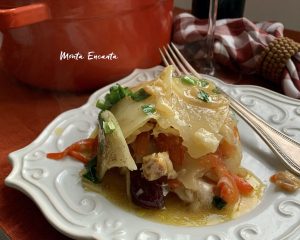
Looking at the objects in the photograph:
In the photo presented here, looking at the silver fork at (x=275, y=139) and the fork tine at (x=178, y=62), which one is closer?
the silver fork at (x=275, y=139)

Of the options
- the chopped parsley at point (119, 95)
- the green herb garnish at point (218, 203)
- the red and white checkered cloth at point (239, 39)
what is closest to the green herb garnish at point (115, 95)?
the chopped parsley at point (119, 95)

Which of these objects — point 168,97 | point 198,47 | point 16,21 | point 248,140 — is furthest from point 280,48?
point 16,21

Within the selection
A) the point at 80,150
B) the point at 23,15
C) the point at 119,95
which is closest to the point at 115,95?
the point at 119,95

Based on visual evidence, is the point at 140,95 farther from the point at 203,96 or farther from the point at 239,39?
the point at 239,39

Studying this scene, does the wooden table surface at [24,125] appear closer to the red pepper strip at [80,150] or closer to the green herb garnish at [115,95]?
the red pepper strip at [80,150]

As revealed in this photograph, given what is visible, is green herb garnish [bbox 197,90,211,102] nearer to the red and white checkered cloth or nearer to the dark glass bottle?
the red and white checkered cloth

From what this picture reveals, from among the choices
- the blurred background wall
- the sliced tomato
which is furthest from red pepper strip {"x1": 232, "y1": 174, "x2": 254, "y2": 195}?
the blurred background wall
